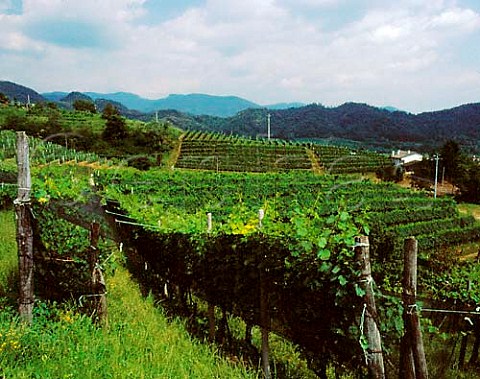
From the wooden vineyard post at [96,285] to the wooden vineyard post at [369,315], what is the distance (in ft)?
9.78

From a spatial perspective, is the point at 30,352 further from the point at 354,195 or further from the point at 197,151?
the point at 197,151

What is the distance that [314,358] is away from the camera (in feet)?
14.7

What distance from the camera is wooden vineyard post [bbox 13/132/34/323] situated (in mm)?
5383

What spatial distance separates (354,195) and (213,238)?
116 ft

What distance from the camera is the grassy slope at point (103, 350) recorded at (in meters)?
3.87

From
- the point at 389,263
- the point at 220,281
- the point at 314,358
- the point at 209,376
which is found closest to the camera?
the point at 209,376

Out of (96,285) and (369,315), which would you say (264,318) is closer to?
(369,315)

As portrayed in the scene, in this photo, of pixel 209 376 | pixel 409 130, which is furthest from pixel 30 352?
pixel 409 130

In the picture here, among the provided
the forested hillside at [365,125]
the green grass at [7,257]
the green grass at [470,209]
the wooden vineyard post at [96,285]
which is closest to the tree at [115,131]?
the green grass at [470,209]

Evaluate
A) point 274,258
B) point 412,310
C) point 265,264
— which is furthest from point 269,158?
point 412,310

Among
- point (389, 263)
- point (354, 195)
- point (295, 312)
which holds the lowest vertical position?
point (354, 195)

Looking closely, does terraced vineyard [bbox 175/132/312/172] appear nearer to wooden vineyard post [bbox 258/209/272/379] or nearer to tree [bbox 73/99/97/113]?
tree [bbox 73/99/97/113]

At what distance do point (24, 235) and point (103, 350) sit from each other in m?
1.99

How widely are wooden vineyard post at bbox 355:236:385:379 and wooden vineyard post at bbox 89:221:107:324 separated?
2.98 meters
